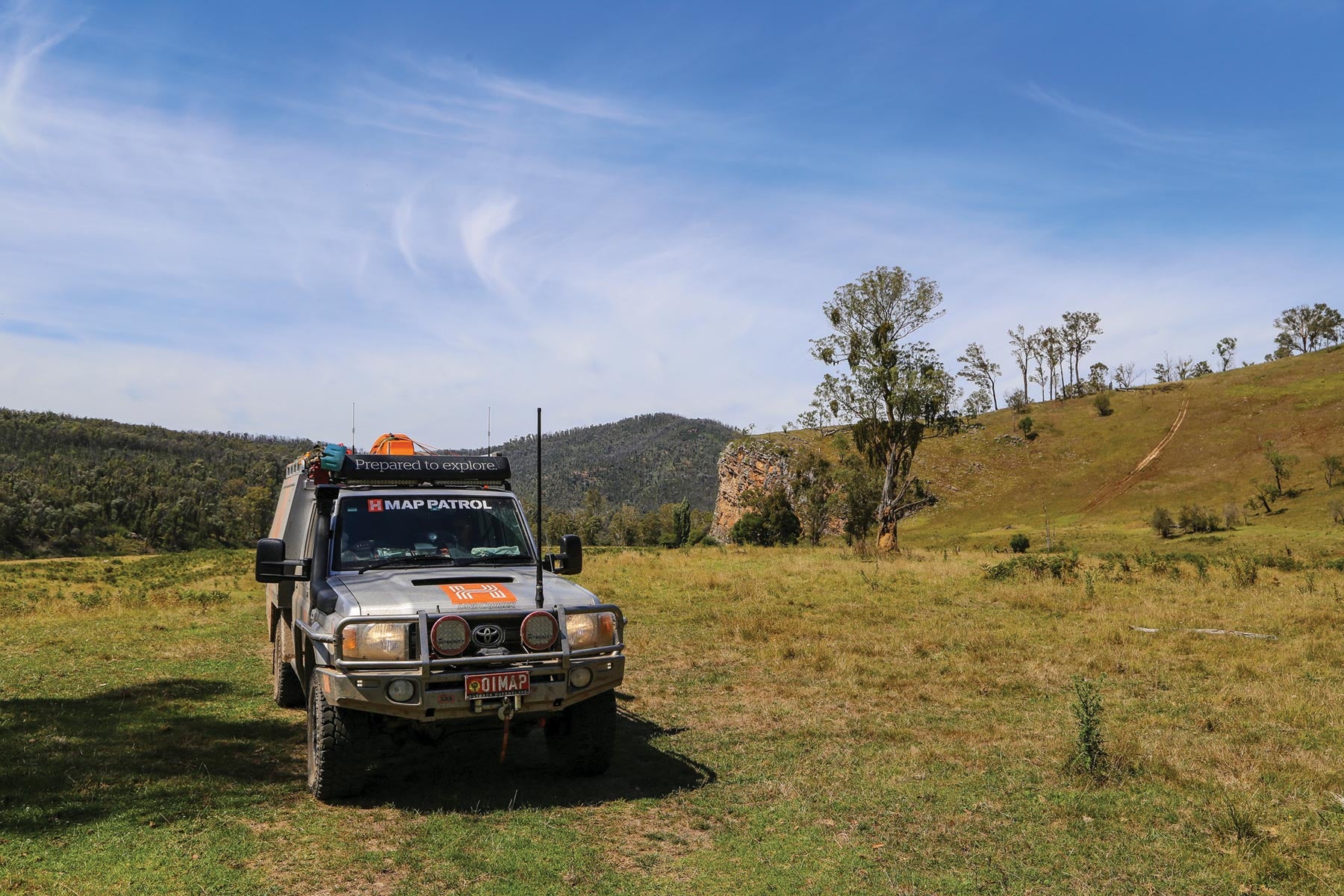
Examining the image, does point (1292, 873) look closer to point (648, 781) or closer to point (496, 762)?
point (648, 781)

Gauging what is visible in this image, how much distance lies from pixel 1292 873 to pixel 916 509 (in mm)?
84638

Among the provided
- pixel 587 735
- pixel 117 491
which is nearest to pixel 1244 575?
pixel 587 735

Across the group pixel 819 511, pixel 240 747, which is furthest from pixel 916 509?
pixel 240 747

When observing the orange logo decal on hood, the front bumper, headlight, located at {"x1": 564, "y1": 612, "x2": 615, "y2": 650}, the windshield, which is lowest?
the front bumper

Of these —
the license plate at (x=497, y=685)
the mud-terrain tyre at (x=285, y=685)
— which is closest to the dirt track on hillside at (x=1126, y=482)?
the mud-terrain tyre at (x=285, y=685)

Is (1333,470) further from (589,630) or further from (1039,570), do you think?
(589,630)

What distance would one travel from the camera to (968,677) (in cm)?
1083

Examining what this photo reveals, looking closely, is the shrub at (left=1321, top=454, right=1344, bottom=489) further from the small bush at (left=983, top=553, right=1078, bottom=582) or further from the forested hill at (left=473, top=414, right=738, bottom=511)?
the forested hill at (left=473, top=414, right=738, bottom=511)

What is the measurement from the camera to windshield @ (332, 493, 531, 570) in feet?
23.7

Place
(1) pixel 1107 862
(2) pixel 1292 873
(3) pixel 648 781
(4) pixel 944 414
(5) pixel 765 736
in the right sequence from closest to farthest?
(2) pixel 1292 873 → (1) pixel 1107 862 → (3) pixel 648 781 → (5) pixel 765 736 → (4) pixel 944 414

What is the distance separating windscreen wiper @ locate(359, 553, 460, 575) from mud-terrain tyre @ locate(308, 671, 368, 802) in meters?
1.14

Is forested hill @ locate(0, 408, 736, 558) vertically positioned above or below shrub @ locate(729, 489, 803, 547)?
above

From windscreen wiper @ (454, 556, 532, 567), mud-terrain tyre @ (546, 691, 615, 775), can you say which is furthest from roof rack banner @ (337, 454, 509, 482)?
mud-terrain tyre @ (546, 691, 615, 775)

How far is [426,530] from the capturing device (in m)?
7.54
